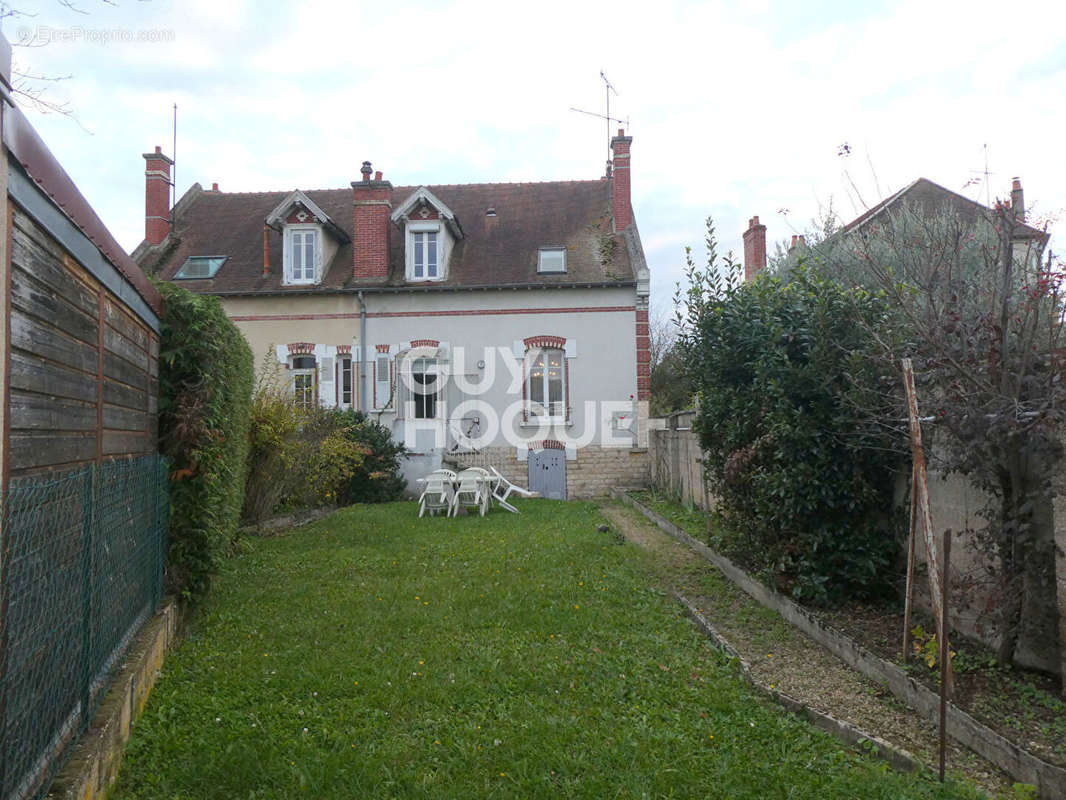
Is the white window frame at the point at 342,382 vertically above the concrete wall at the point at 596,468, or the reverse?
the white window frame at the point at 342,382

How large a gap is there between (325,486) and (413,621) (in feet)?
29.3

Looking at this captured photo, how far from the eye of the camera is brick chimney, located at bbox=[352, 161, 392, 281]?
17.8 metres

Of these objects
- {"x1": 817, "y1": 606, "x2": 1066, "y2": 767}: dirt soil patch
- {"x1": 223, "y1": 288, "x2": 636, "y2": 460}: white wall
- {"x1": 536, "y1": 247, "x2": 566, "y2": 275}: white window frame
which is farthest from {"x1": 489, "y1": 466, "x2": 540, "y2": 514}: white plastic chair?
{"x1": 817, "y1": 606, "x2": 1066, "y2": 767}: dirt soil patch

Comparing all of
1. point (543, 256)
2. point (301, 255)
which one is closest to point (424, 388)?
point (543, 256)

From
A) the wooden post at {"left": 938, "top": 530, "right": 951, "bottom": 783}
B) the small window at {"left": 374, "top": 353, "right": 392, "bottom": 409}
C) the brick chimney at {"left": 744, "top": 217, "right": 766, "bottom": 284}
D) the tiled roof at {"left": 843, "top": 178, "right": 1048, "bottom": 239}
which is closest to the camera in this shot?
the wooden post at {"left": 938, "top": 530, "right": 951, "bottom": 783}

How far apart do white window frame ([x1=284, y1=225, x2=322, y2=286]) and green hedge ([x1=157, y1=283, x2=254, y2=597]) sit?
38.5 ft

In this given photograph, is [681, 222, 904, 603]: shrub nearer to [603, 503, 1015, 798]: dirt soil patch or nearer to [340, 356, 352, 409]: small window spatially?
[603, 503, 1015, 798]: dirt soil patch

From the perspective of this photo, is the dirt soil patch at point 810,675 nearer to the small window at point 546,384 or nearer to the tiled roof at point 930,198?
the tiled roof at point 930,198

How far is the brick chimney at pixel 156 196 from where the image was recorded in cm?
1917

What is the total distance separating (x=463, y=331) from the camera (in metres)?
17.4

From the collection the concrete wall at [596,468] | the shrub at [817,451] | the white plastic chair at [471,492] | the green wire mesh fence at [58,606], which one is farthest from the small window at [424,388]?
the green wire mesh fence at [58,606]

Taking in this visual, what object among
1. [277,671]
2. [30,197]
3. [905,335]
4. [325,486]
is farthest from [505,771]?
[325,486]

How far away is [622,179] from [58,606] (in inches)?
655

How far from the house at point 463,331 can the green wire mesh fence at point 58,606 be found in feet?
41.6
